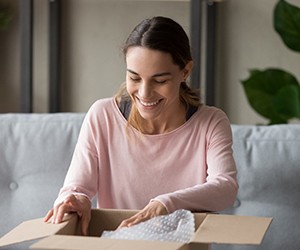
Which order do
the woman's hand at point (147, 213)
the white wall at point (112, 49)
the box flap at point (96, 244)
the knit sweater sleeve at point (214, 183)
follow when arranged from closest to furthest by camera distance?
the box flap at point (96, 244), the woman's hand at point (147, 213), the knit sweater sleeve at point (214, 183), the white wall at point (112, 49)

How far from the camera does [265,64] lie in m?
3.74

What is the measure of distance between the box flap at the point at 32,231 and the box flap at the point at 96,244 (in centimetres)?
10

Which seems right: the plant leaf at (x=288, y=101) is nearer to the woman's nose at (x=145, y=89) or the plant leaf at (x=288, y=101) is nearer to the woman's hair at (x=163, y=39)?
the woman's hair at (x=163, y=39)

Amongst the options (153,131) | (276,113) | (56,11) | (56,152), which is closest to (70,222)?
(153,131)

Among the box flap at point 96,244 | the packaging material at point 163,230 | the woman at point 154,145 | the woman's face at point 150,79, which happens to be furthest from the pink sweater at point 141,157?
the box flap at point 96,244

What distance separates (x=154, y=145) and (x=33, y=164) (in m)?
0.56

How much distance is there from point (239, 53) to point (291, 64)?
Answer: 0.24 metres

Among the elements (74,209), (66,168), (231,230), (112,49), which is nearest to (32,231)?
(74,209)

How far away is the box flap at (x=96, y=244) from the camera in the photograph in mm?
1405

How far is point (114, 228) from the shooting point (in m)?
1.74

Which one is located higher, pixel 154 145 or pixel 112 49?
pixel 112 49

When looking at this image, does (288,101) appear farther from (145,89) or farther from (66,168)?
(145,89)

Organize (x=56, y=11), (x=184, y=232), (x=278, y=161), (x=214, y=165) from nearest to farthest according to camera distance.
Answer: (x=184, y=232), (x=214, y=165), (x=278, y=161), (x=56, y=11)

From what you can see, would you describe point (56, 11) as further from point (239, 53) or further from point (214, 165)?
point (214, 165)
